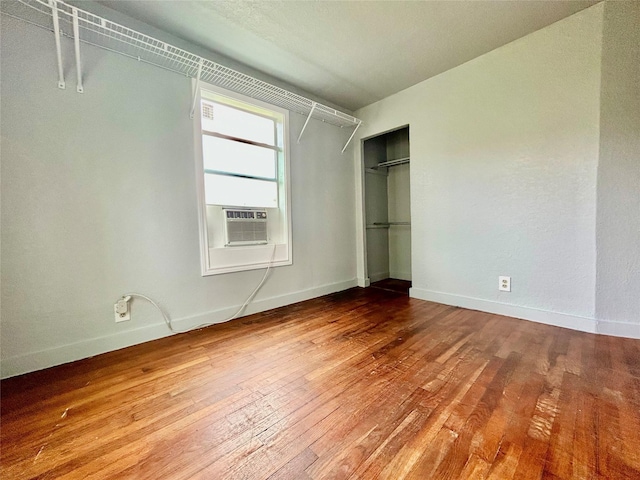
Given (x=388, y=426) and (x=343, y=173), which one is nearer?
(x=388, y=426)

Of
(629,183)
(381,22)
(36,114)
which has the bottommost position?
(629,183)

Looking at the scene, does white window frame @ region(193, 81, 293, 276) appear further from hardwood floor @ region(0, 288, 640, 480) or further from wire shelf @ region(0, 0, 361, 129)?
hardwood floor @ region(0, 288, 640, 480)

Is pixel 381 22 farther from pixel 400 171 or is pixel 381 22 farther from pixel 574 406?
pixel 574 406

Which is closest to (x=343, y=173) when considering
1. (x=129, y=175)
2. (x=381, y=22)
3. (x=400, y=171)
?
(x=400, y=171)

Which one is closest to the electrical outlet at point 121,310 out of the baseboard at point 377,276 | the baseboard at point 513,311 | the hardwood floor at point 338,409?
the hardwood floor at point 338,409

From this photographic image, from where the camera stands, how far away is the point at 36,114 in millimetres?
1494

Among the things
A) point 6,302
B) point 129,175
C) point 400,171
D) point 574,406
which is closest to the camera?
point 574,406

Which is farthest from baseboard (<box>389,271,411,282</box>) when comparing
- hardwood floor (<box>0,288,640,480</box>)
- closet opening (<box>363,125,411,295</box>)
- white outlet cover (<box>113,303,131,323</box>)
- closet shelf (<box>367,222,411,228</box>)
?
white outlet cover (<box>113,303,131,323</box>)

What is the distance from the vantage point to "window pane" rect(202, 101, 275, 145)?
2.20m

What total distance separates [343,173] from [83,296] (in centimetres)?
274

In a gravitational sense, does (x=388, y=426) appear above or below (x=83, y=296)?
below

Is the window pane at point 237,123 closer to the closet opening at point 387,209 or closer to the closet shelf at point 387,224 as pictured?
the closet opening at point 387,209

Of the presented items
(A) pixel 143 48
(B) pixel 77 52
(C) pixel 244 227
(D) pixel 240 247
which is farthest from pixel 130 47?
(D) pixel 240 247

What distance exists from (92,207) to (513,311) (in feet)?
10.8
